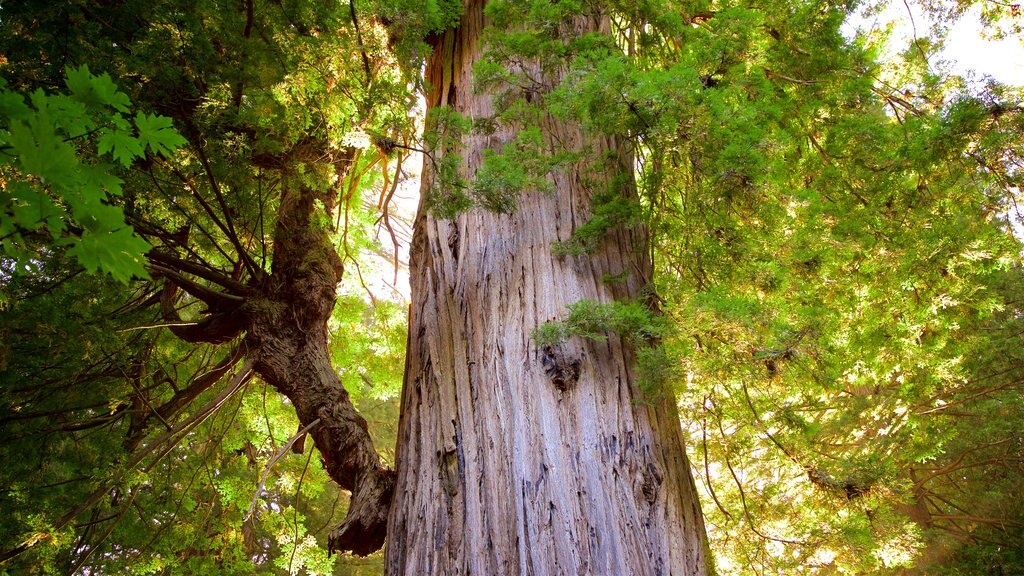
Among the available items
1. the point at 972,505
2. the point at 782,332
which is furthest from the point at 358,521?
the point at 972,505

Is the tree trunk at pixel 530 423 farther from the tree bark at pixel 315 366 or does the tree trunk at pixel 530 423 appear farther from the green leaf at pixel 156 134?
the green leaf at pixel 156 134

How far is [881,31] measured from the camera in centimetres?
499

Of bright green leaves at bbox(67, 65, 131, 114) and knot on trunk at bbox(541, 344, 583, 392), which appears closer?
bright green leaves at bbox(67, 65, 131, 114)

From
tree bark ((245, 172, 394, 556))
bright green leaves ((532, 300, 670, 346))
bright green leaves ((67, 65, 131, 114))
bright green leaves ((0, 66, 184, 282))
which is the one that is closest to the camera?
bright green leaves ((0, 66, 184, 282))

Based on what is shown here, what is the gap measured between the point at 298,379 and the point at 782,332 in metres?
2.60

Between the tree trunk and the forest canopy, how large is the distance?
15 centimetres

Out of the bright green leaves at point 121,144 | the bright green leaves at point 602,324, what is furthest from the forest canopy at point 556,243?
the bright green leaves at point 121,144

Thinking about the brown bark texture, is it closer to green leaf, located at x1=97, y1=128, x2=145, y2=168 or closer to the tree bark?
the tree bark

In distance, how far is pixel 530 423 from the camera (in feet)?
9.00

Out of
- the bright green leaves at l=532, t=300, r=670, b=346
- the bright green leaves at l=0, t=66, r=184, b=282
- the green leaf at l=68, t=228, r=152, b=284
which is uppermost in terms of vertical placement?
the bright green leaves at l=532, t=300, r=670, b=346

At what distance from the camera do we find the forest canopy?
2836 mm

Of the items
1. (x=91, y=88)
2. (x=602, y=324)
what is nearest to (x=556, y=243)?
(x=602, y=324)

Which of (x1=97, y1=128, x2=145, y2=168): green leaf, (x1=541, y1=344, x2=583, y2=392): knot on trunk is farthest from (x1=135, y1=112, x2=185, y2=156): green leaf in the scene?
(x1=541, y1=344, x2=583, y2=392): knot on trunk

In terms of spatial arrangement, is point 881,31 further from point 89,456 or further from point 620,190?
point 89,456
